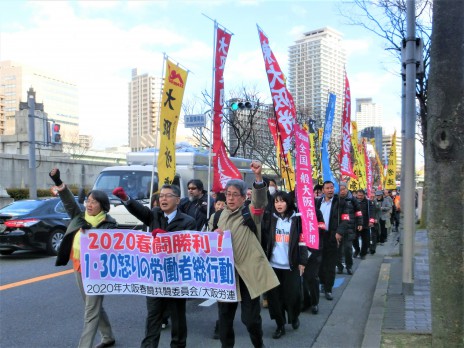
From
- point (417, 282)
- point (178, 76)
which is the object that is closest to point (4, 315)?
point (178, 76)

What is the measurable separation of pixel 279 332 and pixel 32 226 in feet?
24.6

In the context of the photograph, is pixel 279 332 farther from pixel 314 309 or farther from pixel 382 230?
pixel 382 230

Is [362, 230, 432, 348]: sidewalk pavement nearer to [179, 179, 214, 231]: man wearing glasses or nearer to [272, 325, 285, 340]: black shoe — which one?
[272, 325, 285, 340]: black shoe

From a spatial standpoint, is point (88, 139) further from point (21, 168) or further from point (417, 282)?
point (417, 282)

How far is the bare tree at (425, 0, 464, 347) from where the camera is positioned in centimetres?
356

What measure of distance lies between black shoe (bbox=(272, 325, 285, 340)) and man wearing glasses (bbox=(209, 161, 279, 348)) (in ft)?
2.75

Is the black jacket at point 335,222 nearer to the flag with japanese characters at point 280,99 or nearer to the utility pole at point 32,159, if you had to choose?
the flag with japanese characters at point 280,99

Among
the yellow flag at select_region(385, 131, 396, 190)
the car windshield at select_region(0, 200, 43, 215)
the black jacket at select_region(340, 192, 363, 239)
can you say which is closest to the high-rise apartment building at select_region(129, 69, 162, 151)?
the yellow flag at select_region(385, 131, 396, 190)

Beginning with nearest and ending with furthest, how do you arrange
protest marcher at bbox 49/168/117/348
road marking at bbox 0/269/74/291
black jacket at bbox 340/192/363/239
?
protest marcher at bbox 49/168/117/348, road marking at bbox 0/269/74/291, black jacket at bbox 340/192/363/239

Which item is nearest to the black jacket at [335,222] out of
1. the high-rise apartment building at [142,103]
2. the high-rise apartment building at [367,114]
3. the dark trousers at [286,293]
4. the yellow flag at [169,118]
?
the dark trousers at [286,293]

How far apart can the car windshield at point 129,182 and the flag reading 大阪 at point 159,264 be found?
277 inches

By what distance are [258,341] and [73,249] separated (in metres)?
2.11

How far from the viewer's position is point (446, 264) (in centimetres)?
363

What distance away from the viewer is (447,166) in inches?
141
